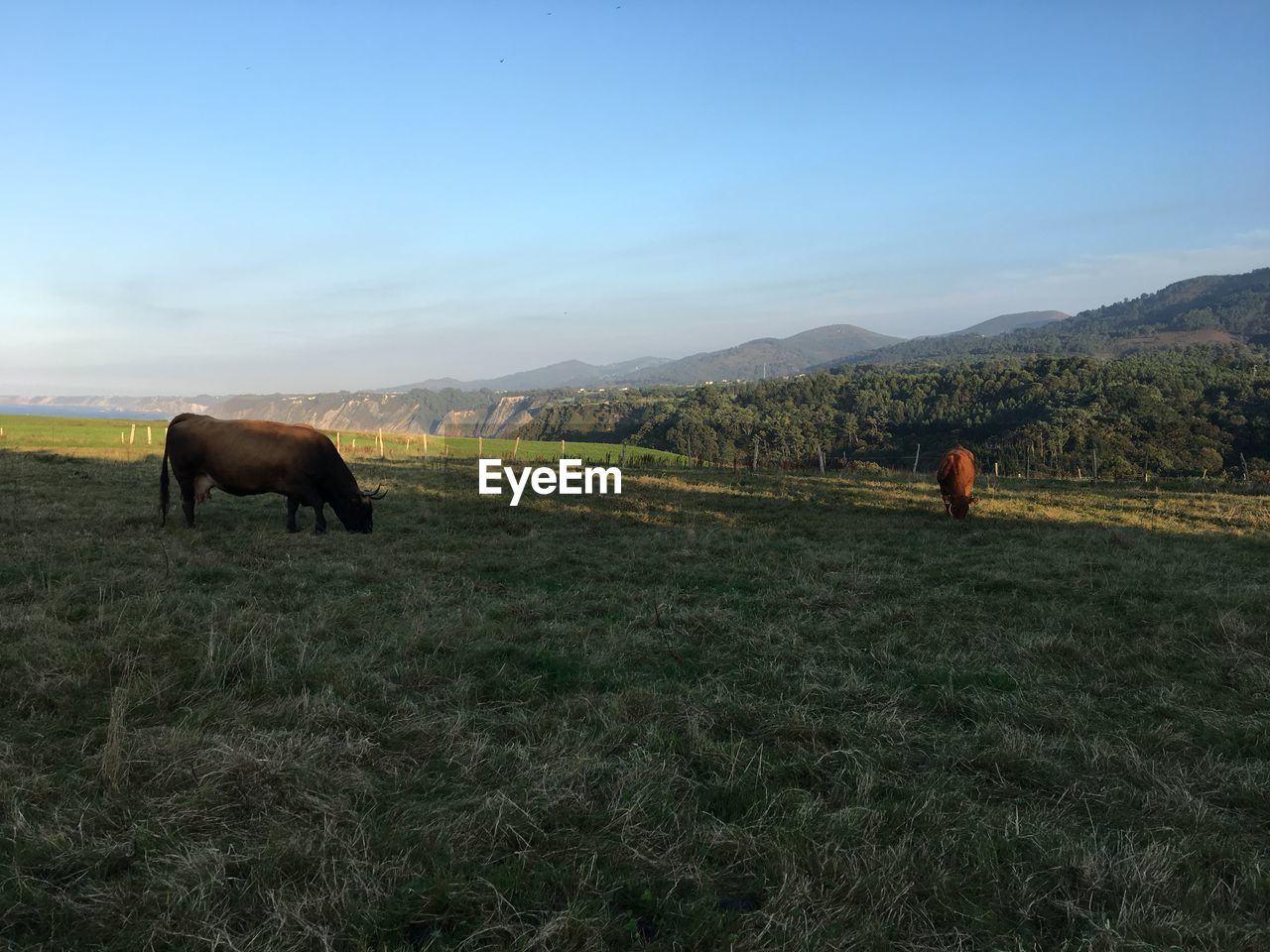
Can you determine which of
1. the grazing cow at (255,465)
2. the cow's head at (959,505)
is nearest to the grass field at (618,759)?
the grazing cow at (255,465)

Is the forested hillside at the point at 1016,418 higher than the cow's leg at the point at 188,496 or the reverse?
higher

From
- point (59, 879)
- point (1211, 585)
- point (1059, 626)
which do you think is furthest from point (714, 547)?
point (59, 879)

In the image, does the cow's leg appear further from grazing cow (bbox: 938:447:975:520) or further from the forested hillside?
the forested hillside

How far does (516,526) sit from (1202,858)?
1104 centimetres

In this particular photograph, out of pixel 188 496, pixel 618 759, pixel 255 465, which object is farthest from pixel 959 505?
pixel 188 496

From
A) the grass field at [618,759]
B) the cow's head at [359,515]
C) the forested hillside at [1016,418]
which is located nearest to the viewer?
the grass field at [618,759]

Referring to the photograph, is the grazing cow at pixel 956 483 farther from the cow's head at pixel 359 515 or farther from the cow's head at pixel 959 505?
the cow's head at pixel 359 515

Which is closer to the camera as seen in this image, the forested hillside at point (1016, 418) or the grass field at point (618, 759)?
the grass field at point (618, 759)

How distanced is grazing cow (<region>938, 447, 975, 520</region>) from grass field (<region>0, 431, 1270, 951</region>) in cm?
661

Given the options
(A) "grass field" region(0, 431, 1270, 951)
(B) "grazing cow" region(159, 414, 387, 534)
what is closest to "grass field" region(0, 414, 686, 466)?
(B) "grazing cow" region(159, 414, 387, 534)

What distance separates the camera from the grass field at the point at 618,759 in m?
2.51

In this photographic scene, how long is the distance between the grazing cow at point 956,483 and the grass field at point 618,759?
21.7ft

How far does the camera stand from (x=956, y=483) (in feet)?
50.6

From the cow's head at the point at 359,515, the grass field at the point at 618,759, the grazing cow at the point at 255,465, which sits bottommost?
the grass field at the point at 618,759
